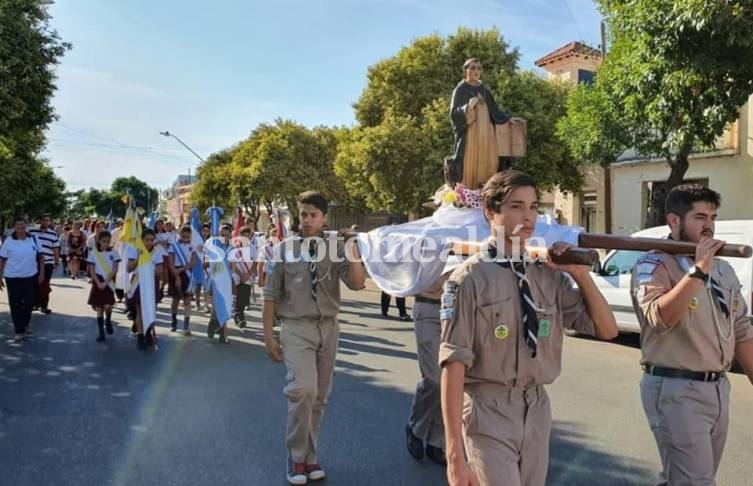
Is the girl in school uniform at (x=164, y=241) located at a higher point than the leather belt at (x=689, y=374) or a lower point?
higher

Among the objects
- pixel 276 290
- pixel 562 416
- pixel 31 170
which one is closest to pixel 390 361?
pixel 562 416

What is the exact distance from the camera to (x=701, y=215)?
306 centimetres

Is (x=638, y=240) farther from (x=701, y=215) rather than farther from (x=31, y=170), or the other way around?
(x=31, y=170)

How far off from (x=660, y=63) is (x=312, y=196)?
783 centimetres

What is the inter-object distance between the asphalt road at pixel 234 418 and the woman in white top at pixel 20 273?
0.57 m

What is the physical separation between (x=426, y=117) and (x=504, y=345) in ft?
66.1

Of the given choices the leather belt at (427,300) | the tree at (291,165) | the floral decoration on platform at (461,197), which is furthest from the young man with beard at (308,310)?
the tree at (291,165)

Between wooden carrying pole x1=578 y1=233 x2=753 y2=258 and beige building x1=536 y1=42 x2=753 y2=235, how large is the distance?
60.1 ft

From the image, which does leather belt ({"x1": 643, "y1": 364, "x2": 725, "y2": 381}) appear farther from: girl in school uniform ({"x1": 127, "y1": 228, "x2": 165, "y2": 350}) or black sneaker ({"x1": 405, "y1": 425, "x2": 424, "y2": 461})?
girl in school uniform ({"x1": 127, "y1": 228, "x2": 165, "y2": 350})

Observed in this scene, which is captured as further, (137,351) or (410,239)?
(137,351)

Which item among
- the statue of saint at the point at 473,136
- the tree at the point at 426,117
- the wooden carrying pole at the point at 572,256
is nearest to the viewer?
the wooden carrying pole at the point at 572,256

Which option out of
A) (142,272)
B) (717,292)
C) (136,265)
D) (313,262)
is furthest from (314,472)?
(136,265)

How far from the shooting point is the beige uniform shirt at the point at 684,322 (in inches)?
119

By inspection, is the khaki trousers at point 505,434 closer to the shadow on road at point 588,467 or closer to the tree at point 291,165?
the shadow on road at point 588,467
